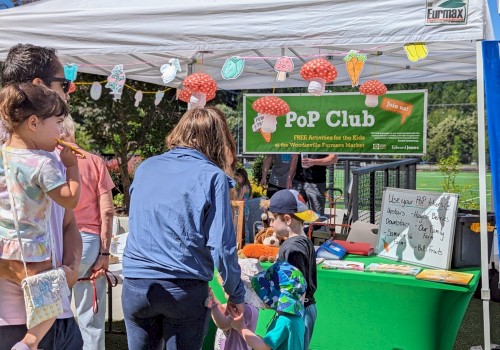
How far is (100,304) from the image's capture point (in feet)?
11.7

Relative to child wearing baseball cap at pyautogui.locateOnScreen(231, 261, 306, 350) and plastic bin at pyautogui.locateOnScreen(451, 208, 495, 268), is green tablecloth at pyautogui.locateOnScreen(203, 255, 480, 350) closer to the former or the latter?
plastic bin at pyautogui.locateOnScreen(451, 208, 495, 268)

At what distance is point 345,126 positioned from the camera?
22.4ft

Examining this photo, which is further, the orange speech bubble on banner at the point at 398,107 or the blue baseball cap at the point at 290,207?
the orange speech bubble on banner at the point at 398,107

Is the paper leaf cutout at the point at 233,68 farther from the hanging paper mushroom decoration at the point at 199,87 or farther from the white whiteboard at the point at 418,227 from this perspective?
the white whiteboard at the point at 418,227

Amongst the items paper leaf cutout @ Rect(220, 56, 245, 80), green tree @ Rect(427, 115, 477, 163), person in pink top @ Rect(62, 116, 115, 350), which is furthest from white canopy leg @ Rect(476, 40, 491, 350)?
green tree @ Rect(427, 115, 477, 163)

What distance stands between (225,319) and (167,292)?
12.2 inches

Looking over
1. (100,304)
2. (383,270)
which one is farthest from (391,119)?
(100,304)

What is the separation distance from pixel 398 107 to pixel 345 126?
65 cm

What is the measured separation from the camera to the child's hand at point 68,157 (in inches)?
72.1

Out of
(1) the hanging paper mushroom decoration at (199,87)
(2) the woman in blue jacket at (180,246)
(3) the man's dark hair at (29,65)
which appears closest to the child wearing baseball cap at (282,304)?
(2) the woman in blue jacket at (180,246)

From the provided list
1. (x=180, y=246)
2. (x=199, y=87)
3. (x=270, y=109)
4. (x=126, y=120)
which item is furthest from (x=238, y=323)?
(x=126, y=120)

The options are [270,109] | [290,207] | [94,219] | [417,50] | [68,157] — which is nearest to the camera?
[68,157]

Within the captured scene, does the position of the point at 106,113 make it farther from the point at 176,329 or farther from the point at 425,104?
the point at 176,329

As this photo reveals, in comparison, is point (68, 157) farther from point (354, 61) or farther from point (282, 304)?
point (354, 61)
